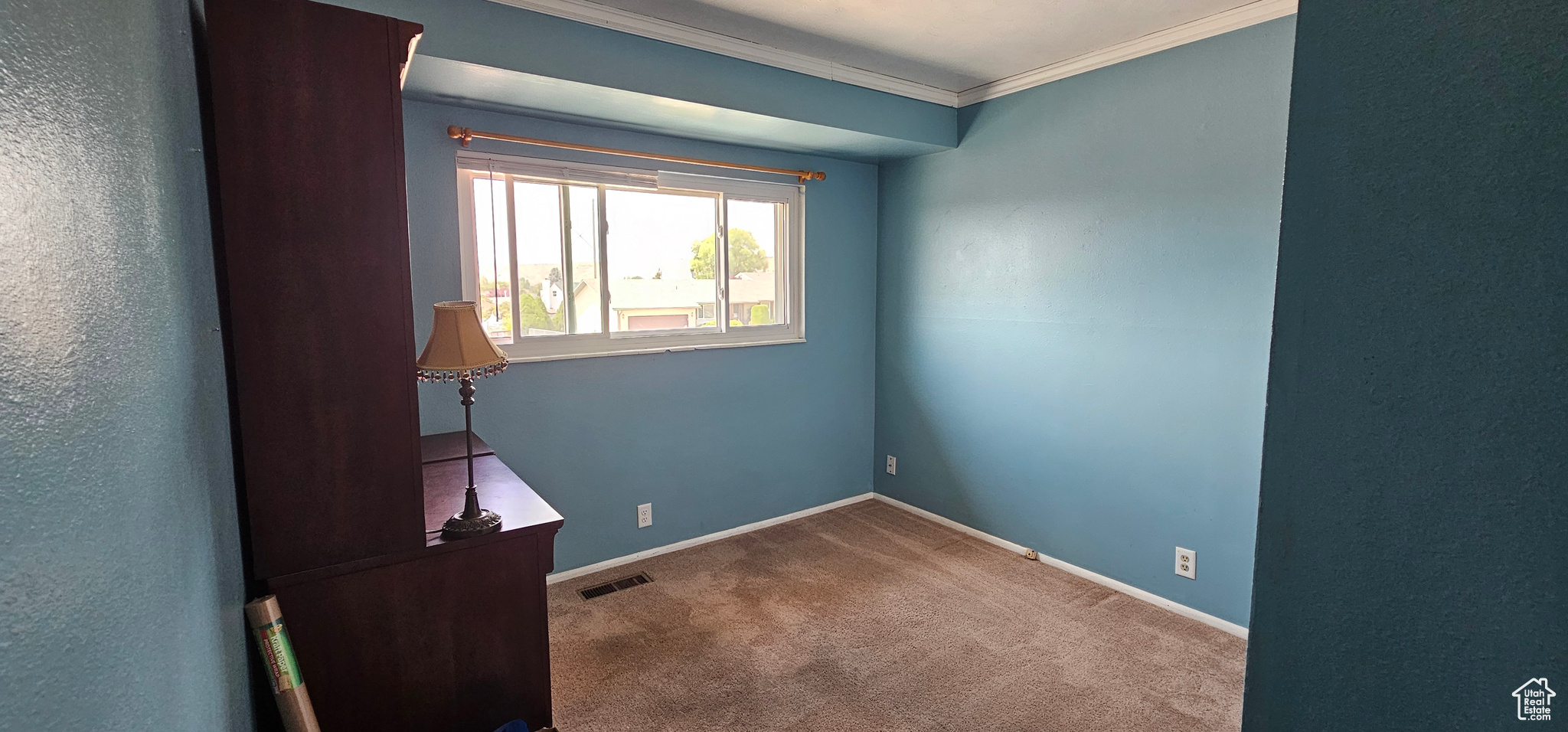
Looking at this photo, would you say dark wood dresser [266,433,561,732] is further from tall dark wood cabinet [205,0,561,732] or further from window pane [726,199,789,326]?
window pane [726,199,789,326]

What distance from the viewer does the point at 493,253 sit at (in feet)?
9.52

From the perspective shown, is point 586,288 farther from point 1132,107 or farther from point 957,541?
point 1132,107

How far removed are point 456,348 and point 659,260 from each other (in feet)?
5.65

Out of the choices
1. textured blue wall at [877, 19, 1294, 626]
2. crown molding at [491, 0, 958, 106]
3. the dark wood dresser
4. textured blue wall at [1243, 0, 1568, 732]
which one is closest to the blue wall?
textured blue wall at [877, 19, 1294, 626]

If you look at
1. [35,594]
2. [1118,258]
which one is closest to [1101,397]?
[1118,258]

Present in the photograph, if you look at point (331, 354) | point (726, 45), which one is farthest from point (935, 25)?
point (331, 354)

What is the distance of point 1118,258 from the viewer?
2969mm

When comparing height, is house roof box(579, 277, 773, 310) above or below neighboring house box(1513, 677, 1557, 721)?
above

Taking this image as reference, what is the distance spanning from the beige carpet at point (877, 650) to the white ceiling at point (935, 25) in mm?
2344

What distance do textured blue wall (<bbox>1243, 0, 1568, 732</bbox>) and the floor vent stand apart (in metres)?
2.69

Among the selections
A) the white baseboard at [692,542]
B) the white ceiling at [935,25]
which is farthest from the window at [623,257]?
the white baseboard at [692,542]

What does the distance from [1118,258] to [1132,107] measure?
63 cm

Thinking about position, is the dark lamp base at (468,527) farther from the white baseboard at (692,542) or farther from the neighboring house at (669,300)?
the neighboring house at (669,300)

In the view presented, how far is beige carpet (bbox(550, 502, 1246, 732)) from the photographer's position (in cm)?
218
